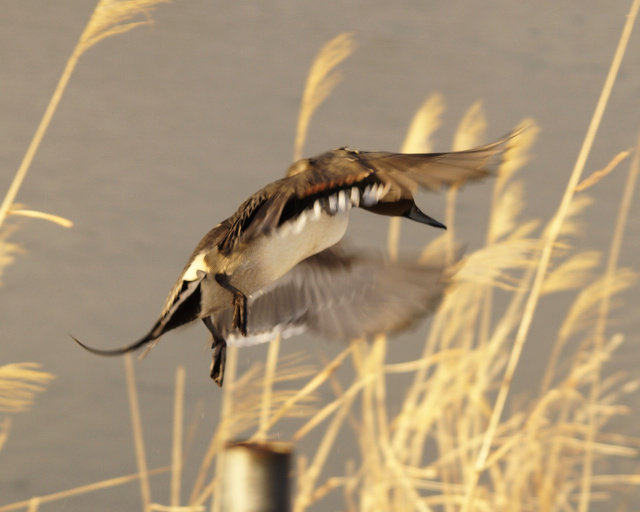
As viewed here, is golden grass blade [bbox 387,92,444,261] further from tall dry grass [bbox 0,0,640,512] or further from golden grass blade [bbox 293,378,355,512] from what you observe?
golden grass blade [bbox 293,378,355,512]

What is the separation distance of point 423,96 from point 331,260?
171 cm

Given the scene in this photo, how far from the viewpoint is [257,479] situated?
2.00ft

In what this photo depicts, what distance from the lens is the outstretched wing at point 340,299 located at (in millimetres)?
747

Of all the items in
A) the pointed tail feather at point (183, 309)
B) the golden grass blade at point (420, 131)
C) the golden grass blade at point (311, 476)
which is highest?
the golden grass blade at point (420, 131)

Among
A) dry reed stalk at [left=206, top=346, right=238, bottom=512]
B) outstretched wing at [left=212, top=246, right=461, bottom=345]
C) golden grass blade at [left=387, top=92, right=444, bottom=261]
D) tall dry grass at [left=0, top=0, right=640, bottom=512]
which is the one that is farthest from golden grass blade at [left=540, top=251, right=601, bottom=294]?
dry reed stalk at [left=206, top=346, right=238, bottom=512]

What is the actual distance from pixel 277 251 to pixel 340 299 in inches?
9.2

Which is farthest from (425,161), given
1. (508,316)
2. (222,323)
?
(508,316)

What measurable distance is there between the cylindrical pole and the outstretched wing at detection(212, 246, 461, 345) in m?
0.16

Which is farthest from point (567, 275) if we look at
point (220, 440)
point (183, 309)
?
point (183, 309)

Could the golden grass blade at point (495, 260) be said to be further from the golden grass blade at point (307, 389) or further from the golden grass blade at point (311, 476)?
the golden grass blade at point (311, 476)

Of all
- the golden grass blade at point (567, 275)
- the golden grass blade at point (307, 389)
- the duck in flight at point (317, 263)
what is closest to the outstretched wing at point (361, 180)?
the duck in flight at point (317, 263)

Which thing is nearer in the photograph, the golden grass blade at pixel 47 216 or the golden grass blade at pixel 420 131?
the golden grass blade at pixel 47 216

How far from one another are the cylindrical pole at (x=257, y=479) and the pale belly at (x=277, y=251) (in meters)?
0.13

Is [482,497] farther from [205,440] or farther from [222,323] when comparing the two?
[205,440]
